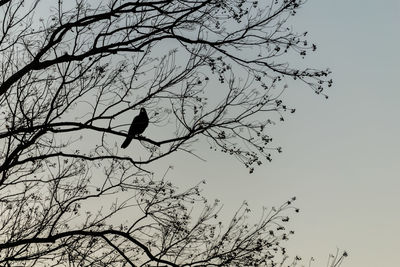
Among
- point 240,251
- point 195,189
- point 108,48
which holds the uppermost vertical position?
point 108,48

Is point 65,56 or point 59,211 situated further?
point 59,211

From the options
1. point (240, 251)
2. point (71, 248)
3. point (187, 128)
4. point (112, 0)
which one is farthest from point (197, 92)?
point (71, 248)

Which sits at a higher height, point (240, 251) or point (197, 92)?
point (197, 92)

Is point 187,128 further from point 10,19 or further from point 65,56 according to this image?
point 10,19

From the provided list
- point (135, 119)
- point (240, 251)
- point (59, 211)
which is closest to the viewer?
point (240, 251)

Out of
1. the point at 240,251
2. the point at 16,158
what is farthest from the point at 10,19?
the point at 240,251

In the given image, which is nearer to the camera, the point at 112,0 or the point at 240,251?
the point at 240,251

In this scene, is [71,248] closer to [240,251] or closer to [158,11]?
[240,251]

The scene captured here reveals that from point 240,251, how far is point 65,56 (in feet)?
13.1

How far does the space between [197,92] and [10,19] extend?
125 inches

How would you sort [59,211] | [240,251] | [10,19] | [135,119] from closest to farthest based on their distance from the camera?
[240,251]
[10,19]
[59,211]
[135,119]

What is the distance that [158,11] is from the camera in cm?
827

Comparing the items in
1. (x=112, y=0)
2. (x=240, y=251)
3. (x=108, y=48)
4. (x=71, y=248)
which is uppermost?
(x=112, y=0)

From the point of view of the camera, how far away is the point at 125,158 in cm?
829
